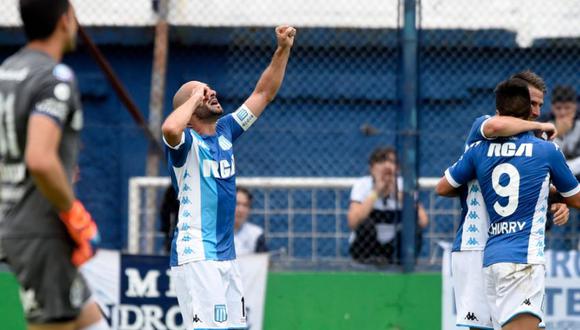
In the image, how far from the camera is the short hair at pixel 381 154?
9750 mm

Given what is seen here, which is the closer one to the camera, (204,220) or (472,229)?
(204,220)

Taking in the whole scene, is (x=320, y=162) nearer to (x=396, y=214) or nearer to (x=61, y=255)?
(x=396, y=214)

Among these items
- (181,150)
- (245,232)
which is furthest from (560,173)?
(245,232)

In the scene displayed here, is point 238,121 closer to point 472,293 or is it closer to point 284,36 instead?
point 284,36

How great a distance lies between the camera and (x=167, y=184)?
10.0 meters

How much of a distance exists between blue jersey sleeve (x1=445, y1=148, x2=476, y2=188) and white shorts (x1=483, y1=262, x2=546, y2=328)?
0.59 m

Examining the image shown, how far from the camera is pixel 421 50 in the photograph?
32.7 ft

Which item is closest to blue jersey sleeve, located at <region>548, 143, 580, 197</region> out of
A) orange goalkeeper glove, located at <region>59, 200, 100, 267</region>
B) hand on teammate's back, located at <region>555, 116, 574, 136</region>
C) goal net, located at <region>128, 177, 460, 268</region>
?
hand on teammate's back, located at <region>555, 116, 574, 136</region>

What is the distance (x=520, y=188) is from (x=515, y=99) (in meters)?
0.54

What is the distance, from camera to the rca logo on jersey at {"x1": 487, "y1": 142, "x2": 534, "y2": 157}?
6.98 meters

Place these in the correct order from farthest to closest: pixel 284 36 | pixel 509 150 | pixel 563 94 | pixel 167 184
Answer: pixel 167 184 → pixel 563 94 → pixel 284 36 → pixel 509 150

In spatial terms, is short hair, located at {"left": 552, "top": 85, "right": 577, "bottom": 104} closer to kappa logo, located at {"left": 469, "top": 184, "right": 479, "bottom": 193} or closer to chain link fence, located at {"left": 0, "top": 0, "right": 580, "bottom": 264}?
chain link fence, located at {"left": 0, "top": 0, "right": 580, "bottom": 264}

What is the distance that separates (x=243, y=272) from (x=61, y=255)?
186 inches

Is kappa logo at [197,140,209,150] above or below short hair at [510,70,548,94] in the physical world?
below
